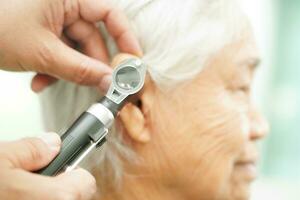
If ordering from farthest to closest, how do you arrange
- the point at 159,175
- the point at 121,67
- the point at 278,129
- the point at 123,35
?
1. the point at 278,129
2. the point at 159,175
3. the point at 123,35
4. the point at 121,67

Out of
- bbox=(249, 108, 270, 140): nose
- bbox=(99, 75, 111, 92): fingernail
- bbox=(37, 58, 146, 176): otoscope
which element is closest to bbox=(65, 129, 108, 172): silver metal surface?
bbox=(37, 58, 146, 176): otoscope

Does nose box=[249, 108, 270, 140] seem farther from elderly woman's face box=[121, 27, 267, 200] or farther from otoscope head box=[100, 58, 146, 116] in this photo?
otoscope head box=[100, 58, 146, 116]

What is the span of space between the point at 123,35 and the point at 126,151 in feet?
0.86

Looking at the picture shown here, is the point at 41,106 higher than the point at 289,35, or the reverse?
the point at 289,35

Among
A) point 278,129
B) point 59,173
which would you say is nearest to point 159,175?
point 59,173

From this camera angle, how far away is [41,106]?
4.16 ft

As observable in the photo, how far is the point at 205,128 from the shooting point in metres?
1.18

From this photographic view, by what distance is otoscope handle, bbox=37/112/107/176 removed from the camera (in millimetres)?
815

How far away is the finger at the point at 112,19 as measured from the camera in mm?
1035

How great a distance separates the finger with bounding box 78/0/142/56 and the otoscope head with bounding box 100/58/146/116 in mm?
118

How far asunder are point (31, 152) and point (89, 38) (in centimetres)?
37

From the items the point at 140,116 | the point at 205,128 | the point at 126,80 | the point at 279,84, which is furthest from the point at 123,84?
the point at 279,84

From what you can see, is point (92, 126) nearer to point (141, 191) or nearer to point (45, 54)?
point (45, 54)

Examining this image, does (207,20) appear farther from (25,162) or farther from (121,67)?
(25,162)
